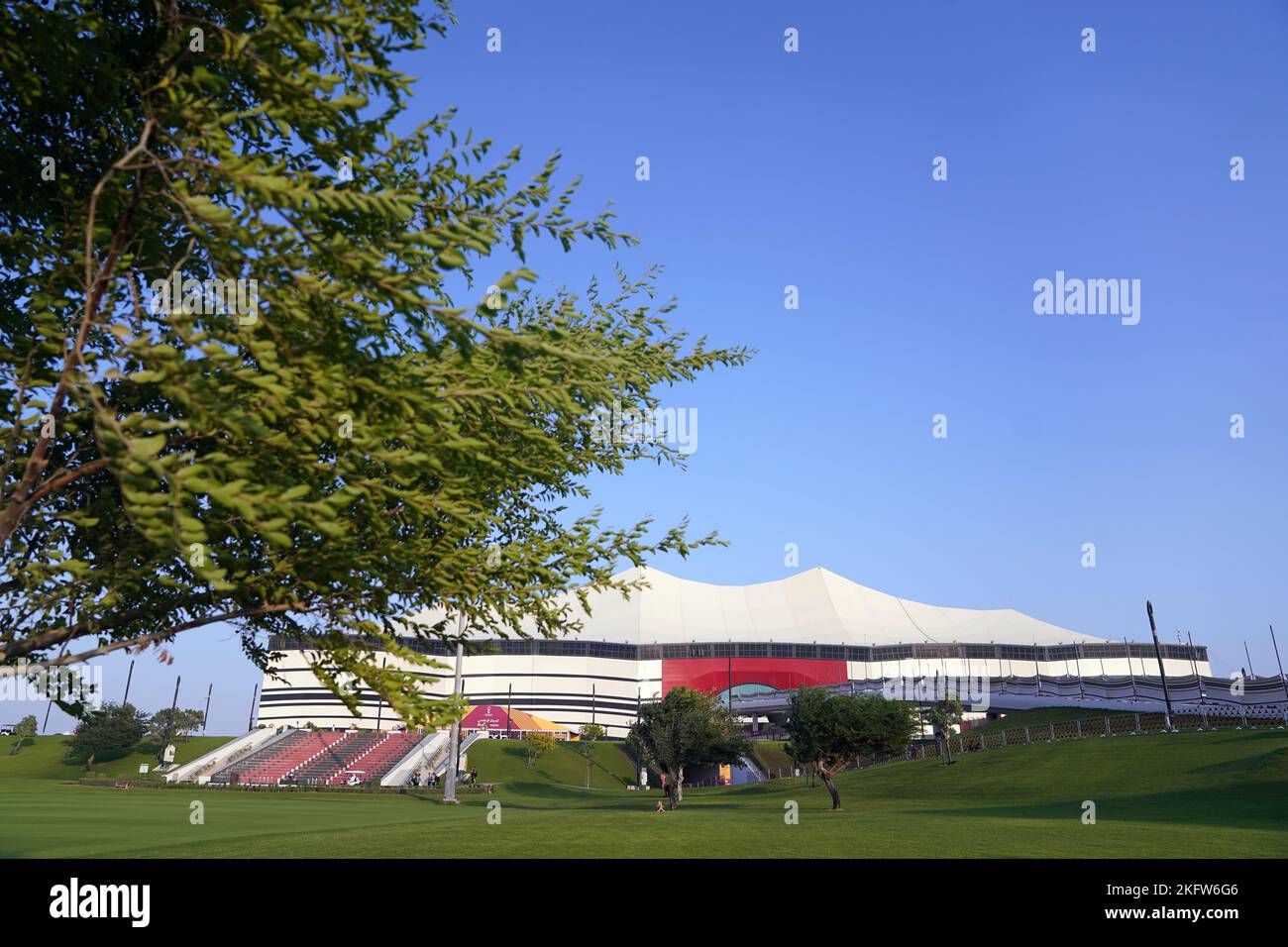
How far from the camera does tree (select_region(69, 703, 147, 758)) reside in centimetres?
9017

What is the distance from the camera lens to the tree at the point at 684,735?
60219 mm

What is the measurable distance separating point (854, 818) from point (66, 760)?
94.0 meters

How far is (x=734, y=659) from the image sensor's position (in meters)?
140

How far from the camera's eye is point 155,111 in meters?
7.03

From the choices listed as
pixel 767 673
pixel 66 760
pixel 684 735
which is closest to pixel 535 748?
pixel 684 735

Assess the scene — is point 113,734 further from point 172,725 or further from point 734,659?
point 734,659

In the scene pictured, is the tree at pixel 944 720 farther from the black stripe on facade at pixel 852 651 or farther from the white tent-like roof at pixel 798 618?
the white tent-like roof at pixel 798 618

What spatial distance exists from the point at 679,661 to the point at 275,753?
7215 centimetres

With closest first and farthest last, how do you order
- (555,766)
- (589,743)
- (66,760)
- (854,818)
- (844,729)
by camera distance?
(854,818) → (844,729) → (66,760) → (555,766) → (589,743)

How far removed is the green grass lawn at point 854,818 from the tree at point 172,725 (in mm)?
36509

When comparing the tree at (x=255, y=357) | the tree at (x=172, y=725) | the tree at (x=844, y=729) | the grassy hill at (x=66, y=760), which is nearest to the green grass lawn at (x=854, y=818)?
the tree at (x=844, y=729)

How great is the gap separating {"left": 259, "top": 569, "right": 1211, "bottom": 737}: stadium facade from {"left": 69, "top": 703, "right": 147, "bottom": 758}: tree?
1733 inches
